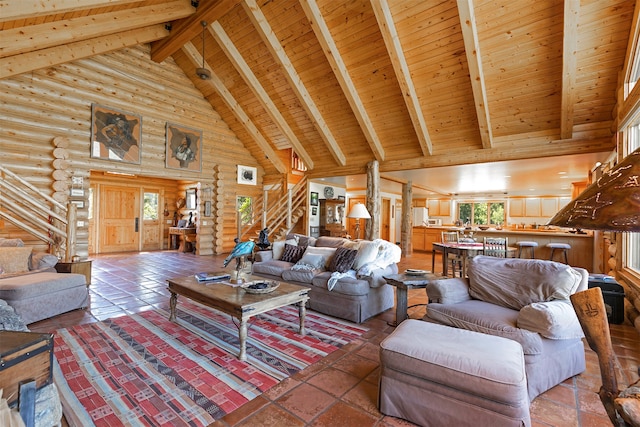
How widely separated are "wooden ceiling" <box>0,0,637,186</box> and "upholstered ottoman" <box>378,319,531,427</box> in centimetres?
422

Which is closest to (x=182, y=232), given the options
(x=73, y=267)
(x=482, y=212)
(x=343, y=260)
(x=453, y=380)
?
(x=73, y=267)

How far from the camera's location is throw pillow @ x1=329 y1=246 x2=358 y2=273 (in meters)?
3.82

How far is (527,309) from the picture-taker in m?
2.29

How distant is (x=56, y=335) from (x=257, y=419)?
253cm

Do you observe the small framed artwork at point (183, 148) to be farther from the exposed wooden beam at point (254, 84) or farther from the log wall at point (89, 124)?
the exposed wooden beam at point (254, 84)

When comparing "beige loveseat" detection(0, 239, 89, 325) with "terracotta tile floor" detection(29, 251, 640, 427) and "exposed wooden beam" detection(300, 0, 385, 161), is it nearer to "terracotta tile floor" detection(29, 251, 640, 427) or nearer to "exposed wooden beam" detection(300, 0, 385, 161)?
"terracotta tile floor" detection(29, 251, 640, 427)

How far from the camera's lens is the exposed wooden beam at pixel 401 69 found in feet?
14.8

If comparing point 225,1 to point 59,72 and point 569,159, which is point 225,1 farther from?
point 569,159

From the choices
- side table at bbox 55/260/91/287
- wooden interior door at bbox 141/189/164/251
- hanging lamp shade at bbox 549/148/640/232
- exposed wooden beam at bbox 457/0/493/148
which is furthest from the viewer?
wooden interior door at bbox 141/189/164/251

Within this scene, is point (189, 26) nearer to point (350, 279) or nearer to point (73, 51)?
point (73, 51)

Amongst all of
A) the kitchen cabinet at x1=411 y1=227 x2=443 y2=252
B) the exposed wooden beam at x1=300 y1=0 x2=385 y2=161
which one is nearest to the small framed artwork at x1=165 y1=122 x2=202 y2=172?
the exposed wooden beam at x1=300 y1=0 x2=385 y2=161

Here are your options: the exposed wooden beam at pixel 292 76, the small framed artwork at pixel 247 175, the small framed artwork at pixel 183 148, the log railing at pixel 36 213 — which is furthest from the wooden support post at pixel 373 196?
the log railing at pixel 36 213

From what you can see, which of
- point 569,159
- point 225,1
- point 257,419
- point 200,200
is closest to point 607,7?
point 569,159

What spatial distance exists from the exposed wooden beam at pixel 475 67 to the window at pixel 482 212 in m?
6.78
